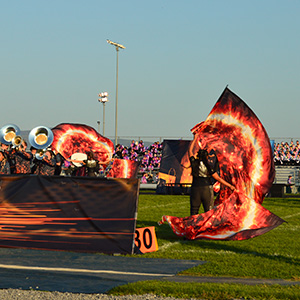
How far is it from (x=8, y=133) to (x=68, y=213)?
11.9 m

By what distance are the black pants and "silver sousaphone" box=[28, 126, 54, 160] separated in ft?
27.8

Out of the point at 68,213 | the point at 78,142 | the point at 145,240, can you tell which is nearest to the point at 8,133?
the point at 78,142

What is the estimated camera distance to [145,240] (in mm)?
9438

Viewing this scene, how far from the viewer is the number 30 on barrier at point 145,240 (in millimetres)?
9352

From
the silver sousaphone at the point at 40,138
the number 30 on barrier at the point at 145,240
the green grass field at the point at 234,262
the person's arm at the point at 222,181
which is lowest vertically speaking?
the green grass field at the point at 234,262

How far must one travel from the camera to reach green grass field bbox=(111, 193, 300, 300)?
6367 mm

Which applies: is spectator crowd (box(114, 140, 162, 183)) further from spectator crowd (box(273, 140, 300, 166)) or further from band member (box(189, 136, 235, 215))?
band member (box(189, 136, 235, 215))

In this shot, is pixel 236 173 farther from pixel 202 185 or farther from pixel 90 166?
pixel 90 166

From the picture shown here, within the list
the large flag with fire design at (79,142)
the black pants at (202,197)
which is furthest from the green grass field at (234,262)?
the large flag with fire design at (79,142)

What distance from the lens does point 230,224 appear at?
10984mm

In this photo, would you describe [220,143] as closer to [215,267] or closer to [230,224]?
[230,224]

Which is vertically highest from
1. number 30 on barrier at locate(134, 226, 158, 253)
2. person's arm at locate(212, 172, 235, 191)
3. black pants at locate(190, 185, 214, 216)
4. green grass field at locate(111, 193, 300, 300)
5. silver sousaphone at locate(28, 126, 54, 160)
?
silver sousaphone at locate(28, 126, 54, 160)

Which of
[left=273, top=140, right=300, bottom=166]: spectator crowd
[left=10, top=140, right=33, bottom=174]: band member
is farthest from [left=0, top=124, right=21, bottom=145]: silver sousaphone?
[left=273, top=140, right=300, bottom=166]: spectator crowd

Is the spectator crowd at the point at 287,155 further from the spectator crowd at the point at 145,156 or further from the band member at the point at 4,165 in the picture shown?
the band member at the point at 4,165
